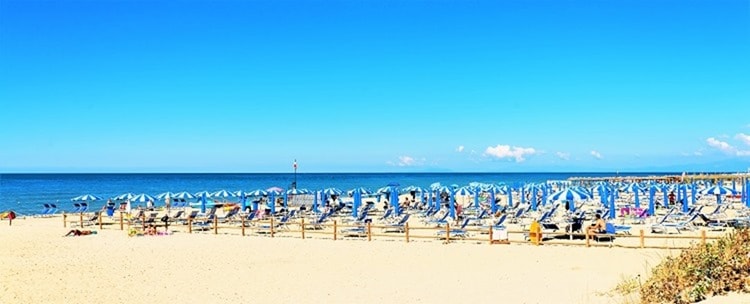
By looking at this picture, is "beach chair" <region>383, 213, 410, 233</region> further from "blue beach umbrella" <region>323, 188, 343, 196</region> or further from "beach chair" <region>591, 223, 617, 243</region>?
"blue beach umbrella" <region>323, 188, 343, 196</region>

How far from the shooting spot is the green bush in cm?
726

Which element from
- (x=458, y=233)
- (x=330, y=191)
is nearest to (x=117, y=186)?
(x=330, y=191)

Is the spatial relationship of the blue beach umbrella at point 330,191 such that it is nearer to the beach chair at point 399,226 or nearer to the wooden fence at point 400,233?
the wooden fence at point 400,233

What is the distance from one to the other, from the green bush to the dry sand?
1.63m

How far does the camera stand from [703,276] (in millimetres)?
7523

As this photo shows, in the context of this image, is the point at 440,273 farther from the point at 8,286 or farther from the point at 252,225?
the point at 252,225

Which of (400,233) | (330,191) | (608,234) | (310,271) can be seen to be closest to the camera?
(310,271)

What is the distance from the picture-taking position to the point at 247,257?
1526cm

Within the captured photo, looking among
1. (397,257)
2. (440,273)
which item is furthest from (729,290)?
(397,257)

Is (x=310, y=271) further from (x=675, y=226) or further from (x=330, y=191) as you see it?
(x=330, y=191)

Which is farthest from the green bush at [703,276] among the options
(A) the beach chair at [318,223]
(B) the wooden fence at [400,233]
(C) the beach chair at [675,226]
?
(A) the beach chair at [318,223]

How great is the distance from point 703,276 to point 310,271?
7.72 metres

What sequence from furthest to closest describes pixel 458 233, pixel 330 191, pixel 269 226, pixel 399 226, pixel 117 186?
pixel 117 186 < pixel 330 191 < pixel 269 226 < pixel 399 226 < pixel 458 233

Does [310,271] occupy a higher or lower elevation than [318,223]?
lower
